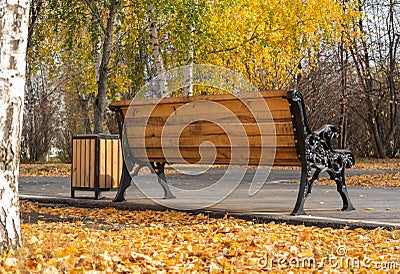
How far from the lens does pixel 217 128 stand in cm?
702

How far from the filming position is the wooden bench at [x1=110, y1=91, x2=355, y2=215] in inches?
259

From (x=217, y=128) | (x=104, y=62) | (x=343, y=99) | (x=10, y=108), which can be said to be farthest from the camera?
(x=343, y=99)

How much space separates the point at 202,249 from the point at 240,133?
8.03 feet

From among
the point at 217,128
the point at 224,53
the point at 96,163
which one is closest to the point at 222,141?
the point at 217,128

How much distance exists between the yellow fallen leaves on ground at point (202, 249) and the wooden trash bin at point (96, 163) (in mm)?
2436

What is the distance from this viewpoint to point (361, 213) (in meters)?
7.09

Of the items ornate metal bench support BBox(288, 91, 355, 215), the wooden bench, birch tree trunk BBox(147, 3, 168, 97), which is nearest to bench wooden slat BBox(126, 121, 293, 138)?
the wooden bench

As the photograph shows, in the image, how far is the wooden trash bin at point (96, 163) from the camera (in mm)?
8695

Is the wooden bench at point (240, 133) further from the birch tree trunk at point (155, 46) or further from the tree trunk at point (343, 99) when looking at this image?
the tree trunk at point (343, 99)

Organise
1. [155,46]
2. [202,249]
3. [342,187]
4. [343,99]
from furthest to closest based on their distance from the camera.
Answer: [343,99]
[155,46]
[342,187]
[202,249]

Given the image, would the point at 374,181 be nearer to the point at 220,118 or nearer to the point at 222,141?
the point at 222,141

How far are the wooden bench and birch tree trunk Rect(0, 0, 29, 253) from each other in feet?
8.72

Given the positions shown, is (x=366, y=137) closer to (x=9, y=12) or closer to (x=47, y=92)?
(x=47, y=92)

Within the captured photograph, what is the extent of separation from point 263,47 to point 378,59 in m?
10.0
